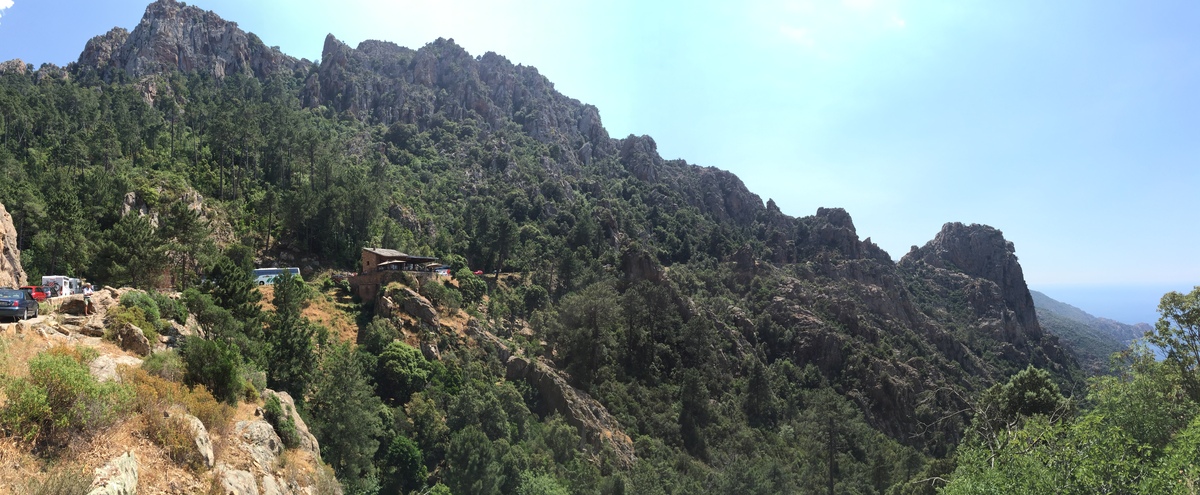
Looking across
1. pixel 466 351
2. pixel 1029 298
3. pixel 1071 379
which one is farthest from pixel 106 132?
pixel 1029 298

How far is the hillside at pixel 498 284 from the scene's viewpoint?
34906 mm

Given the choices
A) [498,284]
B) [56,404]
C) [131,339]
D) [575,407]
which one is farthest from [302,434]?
[498,284]

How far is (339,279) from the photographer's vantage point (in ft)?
164

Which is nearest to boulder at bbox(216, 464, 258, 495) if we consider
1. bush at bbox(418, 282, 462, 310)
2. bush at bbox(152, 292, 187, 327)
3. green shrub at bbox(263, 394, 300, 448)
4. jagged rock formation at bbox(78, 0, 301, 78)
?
green shrub at bbox(263, 394, 300, 448)

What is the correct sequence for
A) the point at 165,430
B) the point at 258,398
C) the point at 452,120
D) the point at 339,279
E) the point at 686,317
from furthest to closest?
the point at 452,120
the point at 686,317
the point at 339,279
the point at 258,398
the point at 165,430

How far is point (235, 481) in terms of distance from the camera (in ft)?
43.9

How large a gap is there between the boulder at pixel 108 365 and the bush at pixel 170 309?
7.11 m

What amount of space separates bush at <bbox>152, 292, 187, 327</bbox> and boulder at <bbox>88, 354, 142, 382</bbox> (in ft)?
23.3

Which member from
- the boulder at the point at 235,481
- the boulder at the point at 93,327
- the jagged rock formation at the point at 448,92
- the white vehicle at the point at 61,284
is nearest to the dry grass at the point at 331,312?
the white vehicle at the point at 61,284

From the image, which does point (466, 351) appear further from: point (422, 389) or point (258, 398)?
point (258, 398)

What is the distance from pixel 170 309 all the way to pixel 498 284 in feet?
144

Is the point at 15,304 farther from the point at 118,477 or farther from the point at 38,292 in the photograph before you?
the point at 118,477

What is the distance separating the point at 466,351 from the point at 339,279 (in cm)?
1502

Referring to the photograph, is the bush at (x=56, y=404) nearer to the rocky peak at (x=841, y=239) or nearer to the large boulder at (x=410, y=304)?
the large boulder at (x=410, y=304)
